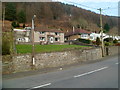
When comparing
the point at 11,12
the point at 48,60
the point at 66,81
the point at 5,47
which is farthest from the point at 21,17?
the point at 66,81

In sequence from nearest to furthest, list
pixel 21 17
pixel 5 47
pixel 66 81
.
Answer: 1. pixel 66 81
2. pixel 5 47
3. pixel 21 17

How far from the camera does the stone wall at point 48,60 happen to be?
43.9ft

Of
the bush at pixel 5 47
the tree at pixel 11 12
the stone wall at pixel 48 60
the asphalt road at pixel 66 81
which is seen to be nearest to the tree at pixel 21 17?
the tree at pixel 11 12

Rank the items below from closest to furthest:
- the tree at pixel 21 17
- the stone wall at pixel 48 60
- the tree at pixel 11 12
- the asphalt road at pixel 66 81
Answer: the asphalt road at pixel 66 81
the stone wall at pixel 48 60
the tree at pixel 11 12
the tree at pixel 21 17

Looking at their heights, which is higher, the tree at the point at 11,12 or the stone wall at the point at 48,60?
the tree at the point at 11,12

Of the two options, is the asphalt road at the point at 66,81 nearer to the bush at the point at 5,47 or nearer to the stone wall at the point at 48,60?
the stone wall at the point at 48,60

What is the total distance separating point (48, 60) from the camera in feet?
54.1

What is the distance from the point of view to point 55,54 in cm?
1739

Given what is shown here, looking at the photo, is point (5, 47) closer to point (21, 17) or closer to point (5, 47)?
point (5, 47)

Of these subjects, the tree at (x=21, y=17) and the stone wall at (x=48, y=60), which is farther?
the tree at (x=21, y=17)

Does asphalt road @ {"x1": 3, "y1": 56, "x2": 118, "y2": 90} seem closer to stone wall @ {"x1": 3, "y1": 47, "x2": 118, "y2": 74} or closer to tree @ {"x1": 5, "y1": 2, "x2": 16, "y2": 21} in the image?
stone wall @ {"x1": 3, "y1": 47, "x2": 118, "y2": 74}

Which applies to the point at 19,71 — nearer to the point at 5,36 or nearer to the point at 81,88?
the point at 5,36

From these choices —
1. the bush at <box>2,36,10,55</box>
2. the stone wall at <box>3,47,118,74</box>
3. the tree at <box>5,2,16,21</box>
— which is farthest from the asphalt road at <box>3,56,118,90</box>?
the tree at <box>5,2,16,21</box>

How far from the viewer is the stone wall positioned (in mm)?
13379
